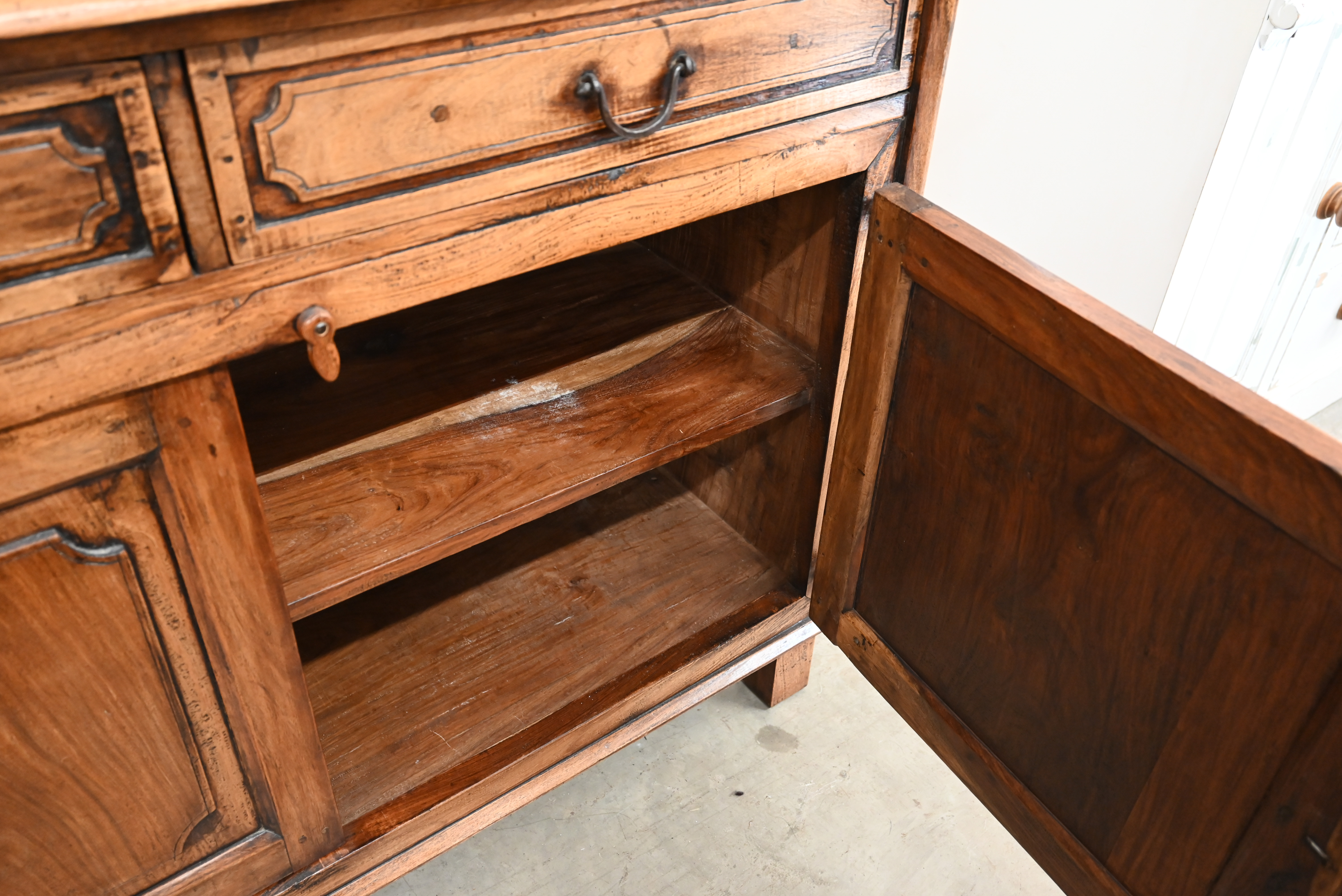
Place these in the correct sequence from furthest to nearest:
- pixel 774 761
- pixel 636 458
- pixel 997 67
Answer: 1. pixel 997 67
2. pixel 774 761
3. pixel 636 458

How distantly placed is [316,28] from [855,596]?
0.67 metres

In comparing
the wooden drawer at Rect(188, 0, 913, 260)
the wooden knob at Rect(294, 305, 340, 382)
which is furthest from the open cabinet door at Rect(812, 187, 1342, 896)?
the wooden knob at Rect(294, 305, 340, 382)

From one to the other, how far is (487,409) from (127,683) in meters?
0.37

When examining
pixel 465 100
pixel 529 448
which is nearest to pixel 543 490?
pixel 529 448

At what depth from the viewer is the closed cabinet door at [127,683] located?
1.82 ft

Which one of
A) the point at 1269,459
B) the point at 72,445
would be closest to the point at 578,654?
the point at 72,445

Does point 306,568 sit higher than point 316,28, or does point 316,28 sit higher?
point 316,28

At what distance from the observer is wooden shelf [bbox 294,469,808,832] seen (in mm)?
905

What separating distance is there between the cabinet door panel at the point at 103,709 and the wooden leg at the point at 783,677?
0.62m

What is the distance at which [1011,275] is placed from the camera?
65cm

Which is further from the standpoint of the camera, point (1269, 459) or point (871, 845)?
point (871, 845)

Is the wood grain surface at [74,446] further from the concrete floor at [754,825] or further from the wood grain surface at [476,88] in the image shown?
the concrete floor at [754,825]

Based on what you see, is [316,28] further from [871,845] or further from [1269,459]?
[871,845]

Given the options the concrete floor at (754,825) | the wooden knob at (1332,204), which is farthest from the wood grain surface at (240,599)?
the wooden knob at (1332,204)
